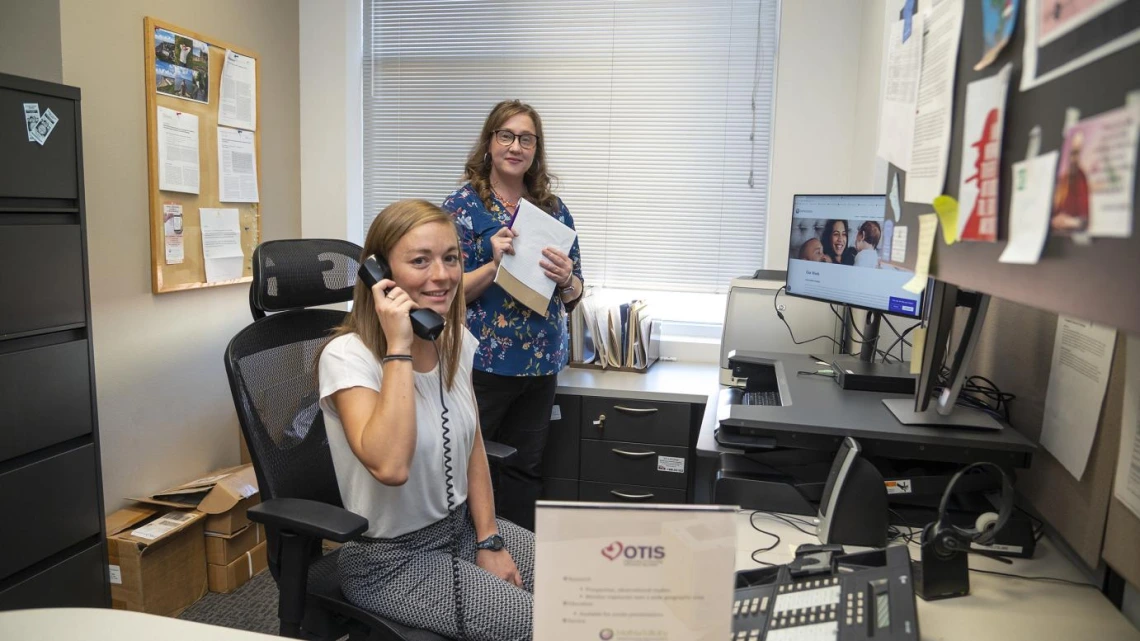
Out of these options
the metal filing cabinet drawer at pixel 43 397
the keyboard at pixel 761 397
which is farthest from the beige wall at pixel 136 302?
the keyboard at pixel 761 397

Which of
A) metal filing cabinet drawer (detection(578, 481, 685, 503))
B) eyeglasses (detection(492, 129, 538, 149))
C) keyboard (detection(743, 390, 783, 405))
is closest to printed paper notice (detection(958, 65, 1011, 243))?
keyboard (detection(743, 390, 783, 405))

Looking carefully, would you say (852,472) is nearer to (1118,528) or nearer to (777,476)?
(777,476)

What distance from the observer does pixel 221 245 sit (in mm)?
2980

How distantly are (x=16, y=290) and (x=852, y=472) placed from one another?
1.94 metres

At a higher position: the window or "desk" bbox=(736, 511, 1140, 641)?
the window

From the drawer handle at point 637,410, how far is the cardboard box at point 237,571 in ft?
4.27

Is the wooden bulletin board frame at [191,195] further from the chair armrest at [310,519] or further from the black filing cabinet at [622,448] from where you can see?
the chair armrest at [310,519]

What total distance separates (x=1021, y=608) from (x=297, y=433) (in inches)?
54.1

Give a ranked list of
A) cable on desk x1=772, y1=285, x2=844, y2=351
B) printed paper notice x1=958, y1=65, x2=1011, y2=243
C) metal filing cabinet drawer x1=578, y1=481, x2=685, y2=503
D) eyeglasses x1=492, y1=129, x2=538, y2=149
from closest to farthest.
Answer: printed paper notice x1=958, y1=65, x2=1011, y2=243
eyeglasses x1=492, y1=129, x2=538, y2=149
cable on desk x1=772, y1=285, x2=844, y2=351
metal filing cabinet drawer x1=578, y1=481, x2=685, y2=503

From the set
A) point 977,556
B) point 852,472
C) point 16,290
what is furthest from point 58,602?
point 977,556

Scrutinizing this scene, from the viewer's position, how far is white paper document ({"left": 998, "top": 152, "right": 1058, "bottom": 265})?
58cm

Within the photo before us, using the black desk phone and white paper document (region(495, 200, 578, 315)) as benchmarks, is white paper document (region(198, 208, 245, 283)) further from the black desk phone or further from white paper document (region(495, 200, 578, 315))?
the black desk phone

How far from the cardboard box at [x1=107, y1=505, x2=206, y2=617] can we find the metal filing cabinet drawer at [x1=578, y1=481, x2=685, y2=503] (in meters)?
1.33

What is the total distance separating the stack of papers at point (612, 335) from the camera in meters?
3.08
